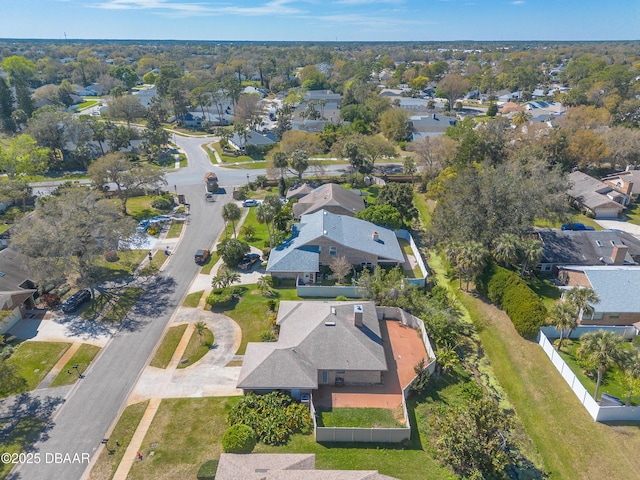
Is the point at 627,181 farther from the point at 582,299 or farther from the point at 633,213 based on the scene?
the point at 582,299

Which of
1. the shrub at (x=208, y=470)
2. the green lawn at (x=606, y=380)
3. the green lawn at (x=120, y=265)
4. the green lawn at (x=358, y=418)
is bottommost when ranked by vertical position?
the green lawn at (x=606, y=380)

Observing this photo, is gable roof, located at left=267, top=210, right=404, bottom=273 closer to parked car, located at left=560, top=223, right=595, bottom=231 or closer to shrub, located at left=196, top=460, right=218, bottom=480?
shrub, located at left=196, top=460, right=218, bottom=480

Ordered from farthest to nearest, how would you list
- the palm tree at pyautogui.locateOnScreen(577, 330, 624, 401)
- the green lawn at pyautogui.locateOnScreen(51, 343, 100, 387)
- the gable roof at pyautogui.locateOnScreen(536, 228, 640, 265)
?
the gable roof at pyautogui.locateOnScreen(536, 228, 640, 265), the green lawn at pyautogui.locateOnScreen(51, 343, 100, 387), the palm tree at pyautogui.locateOnScreen(577, 330, 624, 401)

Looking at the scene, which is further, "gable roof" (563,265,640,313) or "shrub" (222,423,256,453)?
"gable roof" (563,265,640,313)

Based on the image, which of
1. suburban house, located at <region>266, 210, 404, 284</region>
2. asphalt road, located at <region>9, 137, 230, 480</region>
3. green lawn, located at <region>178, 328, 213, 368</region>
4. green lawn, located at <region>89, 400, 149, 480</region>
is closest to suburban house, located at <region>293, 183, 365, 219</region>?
suburban house, located at <region>266, 210, 404, 284</region>

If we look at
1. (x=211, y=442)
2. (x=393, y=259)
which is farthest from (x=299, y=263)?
(x=211, y=442)

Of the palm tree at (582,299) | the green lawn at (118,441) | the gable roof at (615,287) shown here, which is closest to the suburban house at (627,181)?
the gable roof at (615,287)

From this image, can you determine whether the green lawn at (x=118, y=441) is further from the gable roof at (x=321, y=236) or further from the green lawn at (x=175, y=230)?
the green lawn at (x=175, y=230)
